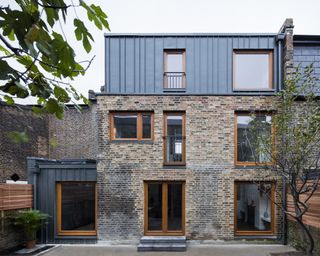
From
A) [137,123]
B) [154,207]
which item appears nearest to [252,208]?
[154,207]

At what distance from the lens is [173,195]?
33.5ft

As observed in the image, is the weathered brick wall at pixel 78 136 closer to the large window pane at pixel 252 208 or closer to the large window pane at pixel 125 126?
the large window pane at pixel 125 126

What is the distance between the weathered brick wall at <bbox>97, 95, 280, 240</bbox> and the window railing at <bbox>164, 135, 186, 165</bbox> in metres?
0.24

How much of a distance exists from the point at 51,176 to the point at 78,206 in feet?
4.67

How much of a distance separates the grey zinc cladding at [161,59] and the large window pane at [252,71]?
276mm

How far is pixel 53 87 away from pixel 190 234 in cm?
910

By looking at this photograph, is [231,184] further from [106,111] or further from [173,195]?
[106,111]

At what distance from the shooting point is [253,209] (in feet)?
33.6

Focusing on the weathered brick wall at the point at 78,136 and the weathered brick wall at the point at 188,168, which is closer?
the weathered brick wall at the point at 188,168

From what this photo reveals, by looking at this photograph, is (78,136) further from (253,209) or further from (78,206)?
(253,209)

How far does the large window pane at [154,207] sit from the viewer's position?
33.3ft

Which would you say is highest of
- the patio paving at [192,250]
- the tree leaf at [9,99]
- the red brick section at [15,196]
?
the tree leaf at [9,99]

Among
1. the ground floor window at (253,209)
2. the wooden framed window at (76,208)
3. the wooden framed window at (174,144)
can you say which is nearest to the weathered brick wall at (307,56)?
the ground floor window at (253,209)

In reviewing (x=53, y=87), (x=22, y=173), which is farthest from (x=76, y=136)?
(x=53, y=87)
